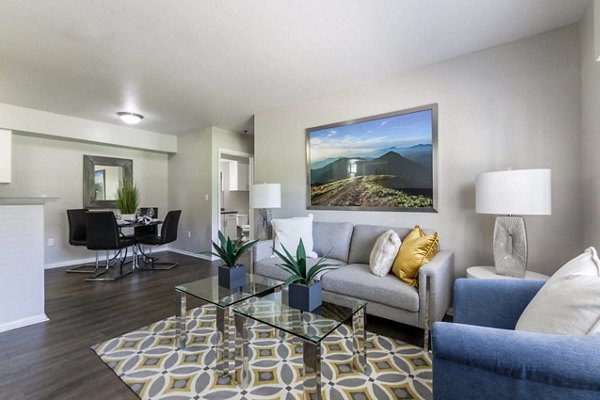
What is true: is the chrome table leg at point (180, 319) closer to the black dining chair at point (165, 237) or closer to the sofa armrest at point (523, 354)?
the sofa armrest at point (523, 354)

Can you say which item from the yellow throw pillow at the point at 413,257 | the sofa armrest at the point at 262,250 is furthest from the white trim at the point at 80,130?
the yellow throw pillow at the point at 413,257

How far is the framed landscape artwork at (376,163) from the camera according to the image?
268cm

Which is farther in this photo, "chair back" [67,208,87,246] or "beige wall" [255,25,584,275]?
"chair back" [67,208,87,246]

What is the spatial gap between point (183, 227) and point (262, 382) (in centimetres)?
430

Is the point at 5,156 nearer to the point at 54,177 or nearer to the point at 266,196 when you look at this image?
the point at 54,177

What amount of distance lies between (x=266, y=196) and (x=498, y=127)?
7.90ft

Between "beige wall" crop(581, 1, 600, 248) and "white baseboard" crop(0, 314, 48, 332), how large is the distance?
4.27 m

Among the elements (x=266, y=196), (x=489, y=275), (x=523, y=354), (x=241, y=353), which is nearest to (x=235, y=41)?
(x=266, y=196)

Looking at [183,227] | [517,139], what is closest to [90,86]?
[183,227]

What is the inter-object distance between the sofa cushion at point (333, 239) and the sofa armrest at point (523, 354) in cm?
203

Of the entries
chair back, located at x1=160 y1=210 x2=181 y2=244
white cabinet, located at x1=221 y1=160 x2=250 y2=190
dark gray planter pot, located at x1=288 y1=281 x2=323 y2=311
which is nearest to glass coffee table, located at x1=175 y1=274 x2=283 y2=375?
dark gray planter pot, located at x1=288 y1=281 x2=323 y2=311

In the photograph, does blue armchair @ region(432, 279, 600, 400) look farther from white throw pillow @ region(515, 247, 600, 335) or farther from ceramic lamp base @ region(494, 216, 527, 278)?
ceramic lamp base @ region(494, 216, 527, 278)

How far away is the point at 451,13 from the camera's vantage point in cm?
192

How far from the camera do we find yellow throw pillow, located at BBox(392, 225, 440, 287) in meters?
2.11
